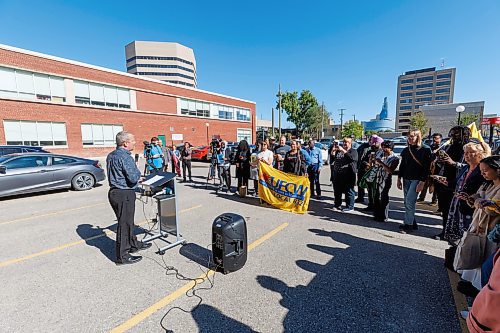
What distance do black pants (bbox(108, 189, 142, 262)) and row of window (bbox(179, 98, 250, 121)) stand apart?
28.3 m

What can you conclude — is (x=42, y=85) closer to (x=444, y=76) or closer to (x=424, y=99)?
(x=424, y=99)

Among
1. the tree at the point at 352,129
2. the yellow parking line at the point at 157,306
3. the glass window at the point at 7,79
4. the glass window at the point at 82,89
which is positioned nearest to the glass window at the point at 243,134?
the glass window at the point at 82,89

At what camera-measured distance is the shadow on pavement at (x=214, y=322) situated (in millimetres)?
2221

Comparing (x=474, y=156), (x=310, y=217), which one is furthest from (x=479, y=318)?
(x=310, y=217)

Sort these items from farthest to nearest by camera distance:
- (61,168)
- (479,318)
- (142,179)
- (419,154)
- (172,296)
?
(61,168) < (419,154) < (142,179) < (172,296) < (479,318)

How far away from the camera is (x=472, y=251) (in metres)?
2.55

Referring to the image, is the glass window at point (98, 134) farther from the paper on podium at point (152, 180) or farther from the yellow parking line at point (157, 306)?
the yellow parking line at point (157, 306)

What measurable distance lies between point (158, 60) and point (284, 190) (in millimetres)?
92358

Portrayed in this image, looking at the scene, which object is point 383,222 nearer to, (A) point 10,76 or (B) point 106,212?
(B) point 106,212

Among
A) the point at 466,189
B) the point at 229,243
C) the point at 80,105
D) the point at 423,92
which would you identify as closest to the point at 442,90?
the point at 423,92

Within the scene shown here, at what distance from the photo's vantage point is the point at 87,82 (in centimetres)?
2120

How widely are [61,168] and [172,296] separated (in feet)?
25.8

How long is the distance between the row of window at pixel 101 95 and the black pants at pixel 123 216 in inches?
903

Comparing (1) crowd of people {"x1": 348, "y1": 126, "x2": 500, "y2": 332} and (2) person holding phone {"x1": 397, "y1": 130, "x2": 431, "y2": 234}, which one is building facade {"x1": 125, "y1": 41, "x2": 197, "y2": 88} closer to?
(1) crowd of people {"x1": 348, "y1": 126, "x2": 500, "y2": 332}
